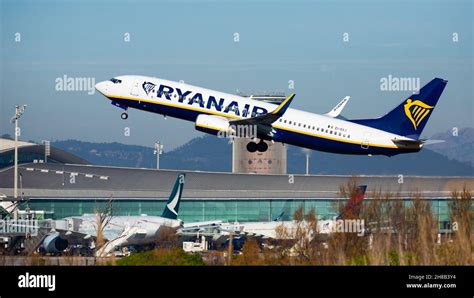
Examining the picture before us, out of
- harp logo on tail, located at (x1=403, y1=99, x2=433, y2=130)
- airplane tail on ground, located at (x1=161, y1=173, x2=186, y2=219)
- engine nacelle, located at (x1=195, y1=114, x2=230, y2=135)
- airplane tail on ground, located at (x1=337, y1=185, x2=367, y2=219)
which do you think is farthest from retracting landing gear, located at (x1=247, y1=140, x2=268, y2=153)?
airplane tail on ground, located at (x1=161, y1=173, x2=186, y2=219)

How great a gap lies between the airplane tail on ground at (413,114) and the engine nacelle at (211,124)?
11787 mm

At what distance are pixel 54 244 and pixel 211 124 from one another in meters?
27.4

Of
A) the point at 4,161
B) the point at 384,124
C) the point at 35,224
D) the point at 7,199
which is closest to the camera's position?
the point at 384,124

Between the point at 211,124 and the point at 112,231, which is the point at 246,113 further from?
the point at 112,231

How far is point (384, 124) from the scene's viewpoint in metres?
92.4

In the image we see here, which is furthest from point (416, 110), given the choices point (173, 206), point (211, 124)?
point (173, 206)

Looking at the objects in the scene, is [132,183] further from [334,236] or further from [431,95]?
[334,236]

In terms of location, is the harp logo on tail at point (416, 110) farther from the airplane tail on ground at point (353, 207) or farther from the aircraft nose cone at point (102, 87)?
the aircraft nose cone at point (102, 87)

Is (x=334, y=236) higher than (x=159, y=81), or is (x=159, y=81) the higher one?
(x=159, y=81)

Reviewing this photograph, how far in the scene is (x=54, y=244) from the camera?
106625 millimetres
